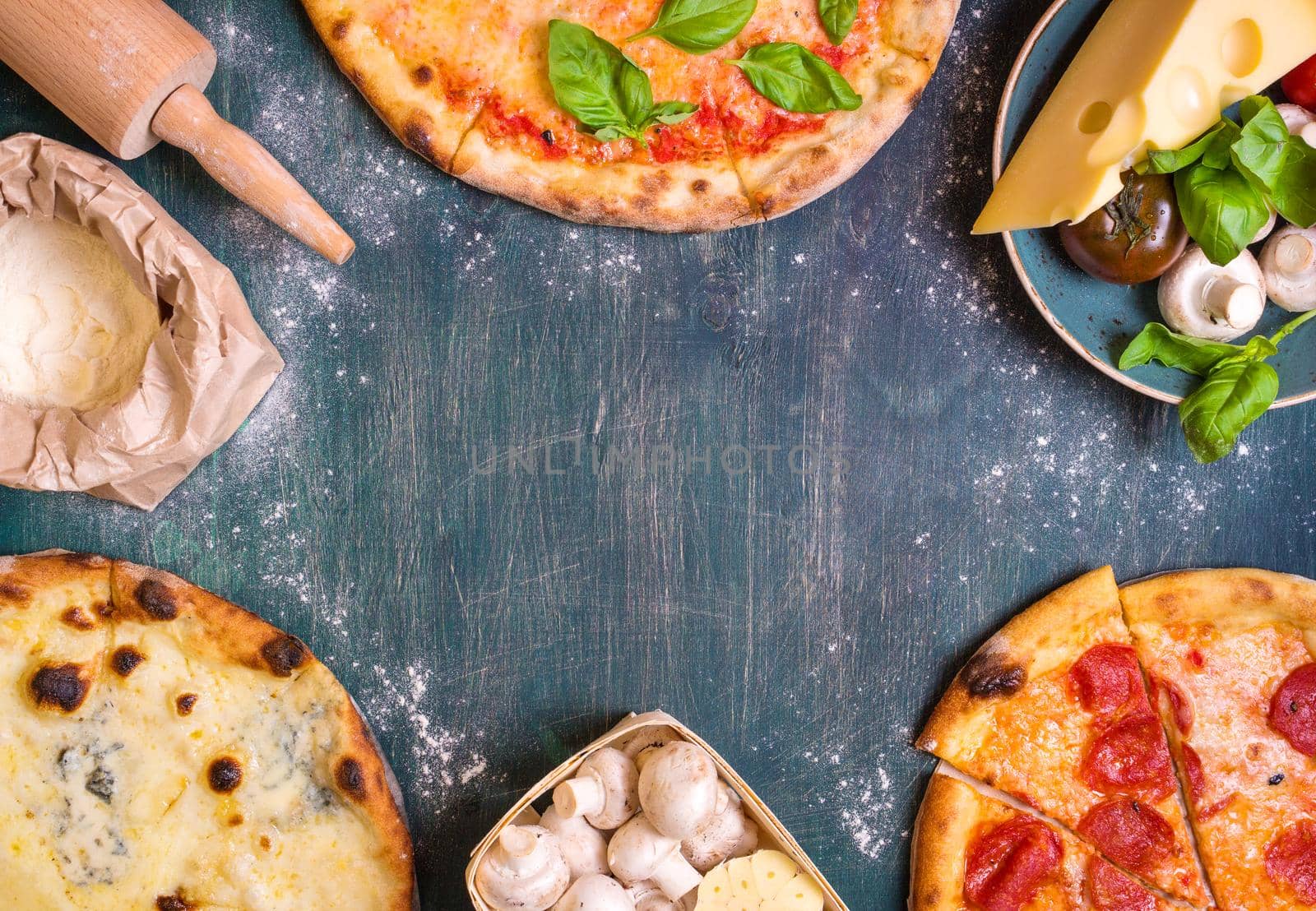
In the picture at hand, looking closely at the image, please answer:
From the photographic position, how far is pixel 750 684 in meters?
2.08

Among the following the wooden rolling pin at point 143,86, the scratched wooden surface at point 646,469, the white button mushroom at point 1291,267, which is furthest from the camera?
the scratched wooden surface at point 646,469

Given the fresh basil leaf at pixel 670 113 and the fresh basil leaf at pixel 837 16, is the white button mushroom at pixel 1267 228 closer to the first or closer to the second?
the fresh basil leaf at pixel 837 16

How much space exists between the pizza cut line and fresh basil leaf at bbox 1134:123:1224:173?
0.85 m

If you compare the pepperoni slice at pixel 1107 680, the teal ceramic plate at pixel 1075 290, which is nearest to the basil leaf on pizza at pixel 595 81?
the teal ceramic plate at pixel 1075 290

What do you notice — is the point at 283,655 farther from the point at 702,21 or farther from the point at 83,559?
the point at 702,21

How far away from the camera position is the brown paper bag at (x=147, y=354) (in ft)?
5.69

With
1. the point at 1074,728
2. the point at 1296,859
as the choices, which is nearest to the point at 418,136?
the point at 1074,728

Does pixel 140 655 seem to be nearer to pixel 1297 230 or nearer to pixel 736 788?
pixel 736 788

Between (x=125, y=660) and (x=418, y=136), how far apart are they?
3.96ft

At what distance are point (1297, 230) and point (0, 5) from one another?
8.20ft

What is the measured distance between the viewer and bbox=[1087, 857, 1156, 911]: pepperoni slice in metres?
2.06

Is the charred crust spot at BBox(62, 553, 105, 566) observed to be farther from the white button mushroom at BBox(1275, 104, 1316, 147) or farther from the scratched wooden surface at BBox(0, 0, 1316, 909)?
Result: the white button mushroom at BBox(1275, 104, 1316, 147)

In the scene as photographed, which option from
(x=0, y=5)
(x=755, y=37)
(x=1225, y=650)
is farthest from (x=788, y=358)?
(x=0, y=5)

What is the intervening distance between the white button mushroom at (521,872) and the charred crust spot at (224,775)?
0.54m
